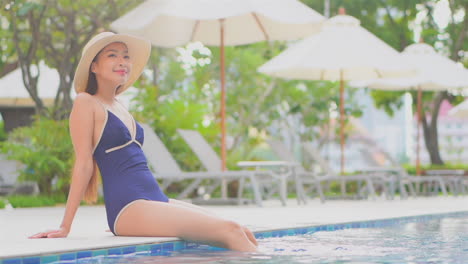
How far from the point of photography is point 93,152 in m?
5.11

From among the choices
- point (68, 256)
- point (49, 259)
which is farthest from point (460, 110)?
point (49, 259)

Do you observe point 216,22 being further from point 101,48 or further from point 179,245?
point 179,245

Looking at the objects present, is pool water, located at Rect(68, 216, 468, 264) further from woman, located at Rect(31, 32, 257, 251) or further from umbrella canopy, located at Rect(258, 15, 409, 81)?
umbrella canopy, located at Rect(258, 15, 409, 81)

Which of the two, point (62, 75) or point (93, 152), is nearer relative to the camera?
point (93, 152)

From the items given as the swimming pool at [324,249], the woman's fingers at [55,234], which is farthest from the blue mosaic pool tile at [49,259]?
the woman's fingers at [55,234]

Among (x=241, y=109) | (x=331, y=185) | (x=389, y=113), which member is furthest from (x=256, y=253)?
(x=389, y=113)

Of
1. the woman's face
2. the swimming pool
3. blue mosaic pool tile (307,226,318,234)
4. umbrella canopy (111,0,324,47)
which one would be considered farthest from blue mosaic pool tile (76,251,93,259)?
umbrella canopy (111,0,324,47)

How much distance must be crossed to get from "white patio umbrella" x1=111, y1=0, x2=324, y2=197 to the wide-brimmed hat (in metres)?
4.74

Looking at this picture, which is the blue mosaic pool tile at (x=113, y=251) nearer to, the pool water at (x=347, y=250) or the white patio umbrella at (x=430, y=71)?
the pool water at (x=347, y=250)

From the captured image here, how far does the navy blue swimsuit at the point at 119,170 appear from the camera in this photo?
5.04 metres

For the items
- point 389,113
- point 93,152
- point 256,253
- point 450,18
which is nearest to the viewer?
point 256,253

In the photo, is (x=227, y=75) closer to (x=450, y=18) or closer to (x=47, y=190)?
(x=450, y=18)

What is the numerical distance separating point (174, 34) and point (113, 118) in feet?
23.8

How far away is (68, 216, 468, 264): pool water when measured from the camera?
15.4 ft
